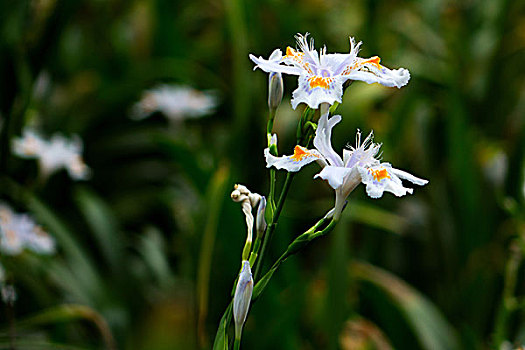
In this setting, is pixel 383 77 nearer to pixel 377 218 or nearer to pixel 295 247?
pixel 295 247

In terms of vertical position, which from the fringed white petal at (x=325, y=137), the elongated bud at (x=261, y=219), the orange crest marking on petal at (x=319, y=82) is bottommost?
the elongated bud at (x=261, y=219)

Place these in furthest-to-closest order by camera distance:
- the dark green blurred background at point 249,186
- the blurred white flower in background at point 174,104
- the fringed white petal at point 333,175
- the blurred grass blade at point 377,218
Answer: the blurred white flower in background at point 174,104
the blurred grass blade at point 377,218
the dark green blurred background at point 249,186
the fringed white petal at point 333,175

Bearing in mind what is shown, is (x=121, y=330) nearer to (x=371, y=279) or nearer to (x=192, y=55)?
(x=371, y=279)

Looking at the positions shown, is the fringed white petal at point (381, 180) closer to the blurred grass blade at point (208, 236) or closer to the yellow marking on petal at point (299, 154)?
the yellow marking on petal at point (299, 154)

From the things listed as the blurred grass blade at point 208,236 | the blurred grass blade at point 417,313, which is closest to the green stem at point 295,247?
the blurred grass blade at point 208,236

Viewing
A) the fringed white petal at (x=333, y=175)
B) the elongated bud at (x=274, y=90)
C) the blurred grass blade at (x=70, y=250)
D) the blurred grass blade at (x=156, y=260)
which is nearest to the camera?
the fringed white petal at (x=333, y=175)

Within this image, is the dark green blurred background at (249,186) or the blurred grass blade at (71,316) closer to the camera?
the blurred grass blade at (71,316)

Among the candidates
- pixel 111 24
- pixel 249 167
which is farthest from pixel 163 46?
pixel 249 167

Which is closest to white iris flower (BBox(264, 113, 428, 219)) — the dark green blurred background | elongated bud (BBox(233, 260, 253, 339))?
elongated bud (BBox(233, 260, 253, 339))

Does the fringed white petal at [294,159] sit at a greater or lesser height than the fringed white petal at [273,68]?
lesser
